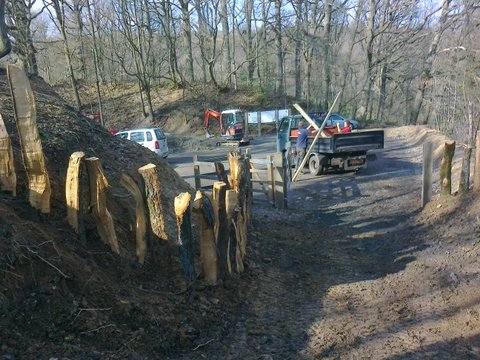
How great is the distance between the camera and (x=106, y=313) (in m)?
3.99

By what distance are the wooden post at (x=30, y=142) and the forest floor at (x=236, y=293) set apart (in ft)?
0.59

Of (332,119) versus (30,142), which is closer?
(30,142)

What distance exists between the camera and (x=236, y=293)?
5.53m

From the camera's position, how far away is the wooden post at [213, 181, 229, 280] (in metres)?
5.49

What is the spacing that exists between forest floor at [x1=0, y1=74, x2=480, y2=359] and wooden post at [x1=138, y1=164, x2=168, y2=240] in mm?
450

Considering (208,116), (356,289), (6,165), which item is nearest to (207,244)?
(356,289)

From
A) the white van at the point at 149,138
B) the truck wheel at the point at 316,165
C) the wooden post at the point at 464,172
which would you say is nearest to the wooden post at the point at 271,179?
the wooden post at the point at 464,172

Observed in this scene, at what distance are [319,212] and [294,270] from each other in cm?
440

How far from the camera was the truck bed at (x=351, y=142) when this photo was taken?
Answer: 1473cm

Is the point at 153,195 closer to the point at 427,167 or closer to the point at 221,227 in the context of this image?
the point at 221,227

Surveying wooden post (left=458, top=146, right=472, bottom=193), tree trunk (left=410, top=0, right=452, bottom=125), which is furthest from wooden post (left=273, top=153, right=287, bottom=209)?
tree trunk (left=410, top=0, right=452, bottom=125)

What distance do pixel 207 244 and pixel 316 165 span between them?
35.2ft

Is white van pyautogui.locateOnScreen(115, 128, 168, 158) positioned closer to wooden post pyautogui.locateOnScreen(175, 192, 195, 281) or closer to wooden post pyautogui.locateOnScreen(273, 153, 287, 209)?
wooden post pyautogui.locateOnScreen(273, 153, 287, 209)

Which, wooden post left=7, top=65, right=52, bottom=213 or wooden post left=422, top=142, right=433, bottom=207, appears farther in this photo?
wooden post left=422, top=142, right=433, bottom=207
